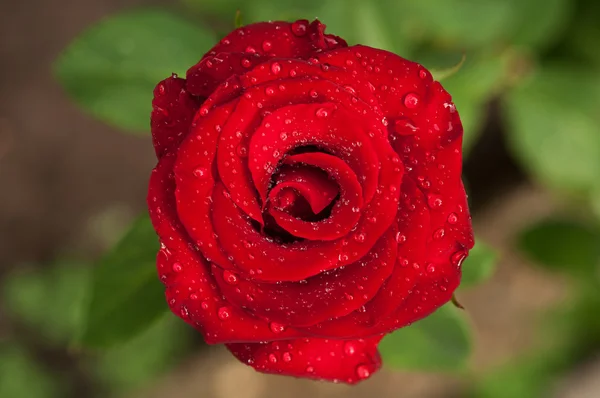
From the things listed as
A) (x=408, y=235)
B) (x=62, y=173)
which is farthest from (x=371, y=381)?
(x=408, y=235)

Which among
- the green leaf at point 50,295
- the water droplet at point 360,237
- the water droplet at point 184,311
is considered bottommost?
the green leaf at point 50,295

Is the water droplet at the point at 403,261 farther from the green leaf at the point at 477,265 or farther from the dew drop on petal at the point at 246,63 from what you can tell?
the green leaf at the point at 477,265

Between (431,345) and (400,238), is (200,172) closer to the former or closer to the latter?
(400,238)

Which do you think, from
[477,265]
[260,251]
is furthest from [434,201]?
[477,265]

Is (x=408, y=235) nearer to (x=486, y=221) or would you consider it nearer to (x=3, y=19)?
(x=486, y=221)

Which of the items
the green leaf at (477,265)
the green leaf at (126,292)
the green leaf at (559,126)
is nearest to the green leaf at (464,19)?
the green leaf at (559,126)

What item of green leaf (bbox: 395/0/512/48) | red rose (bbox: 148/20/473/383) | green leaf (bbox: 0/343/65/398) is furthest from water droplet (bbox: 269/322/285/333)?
green leaf (bbox: 0/343/65/398)

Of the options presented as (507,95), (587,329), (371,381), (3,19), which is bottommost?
(371,381)
